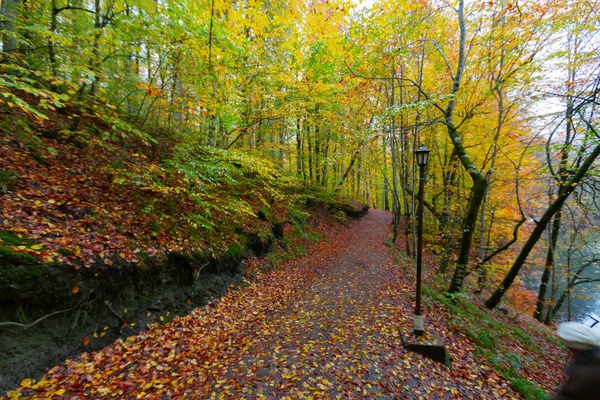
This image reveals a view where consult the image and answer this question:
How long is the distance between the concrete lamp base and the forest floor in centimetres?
12

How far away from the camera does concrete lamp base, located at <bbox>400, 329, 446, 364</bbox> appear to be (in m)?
4.37

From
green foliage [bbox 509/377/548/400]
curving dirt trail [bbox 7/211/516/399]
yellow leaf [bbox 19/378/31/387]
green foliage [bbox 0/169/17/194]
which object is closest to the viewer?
yellow leaf [bbox 19/378/31/387]

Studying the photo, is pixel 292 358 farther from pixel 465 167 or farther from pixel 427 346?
pixel 465 167

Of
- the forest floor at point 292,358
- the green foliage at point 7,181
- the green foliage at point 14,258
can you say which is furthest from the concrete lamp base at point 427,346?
the green foliage at point 7,181

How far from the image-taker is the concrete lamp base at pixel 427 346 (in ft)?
14.3

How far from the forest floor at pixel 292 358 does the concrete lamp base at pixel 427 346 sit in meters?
0.12

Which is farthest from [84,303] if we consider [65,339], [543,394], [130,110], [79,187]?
[543,394]

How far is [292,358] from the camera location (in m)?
4.24

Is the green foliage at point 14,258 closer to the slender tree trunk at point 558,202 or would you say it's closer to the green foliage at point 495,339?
the green foliage at point 495,339

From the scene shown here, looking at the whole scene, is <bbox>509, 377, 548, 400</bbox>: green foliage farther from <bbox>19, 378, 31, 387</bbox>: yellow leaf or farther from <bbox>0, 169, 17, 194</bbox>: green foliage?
<bbox>0, 169, 17, 194</bbox>: green foliage

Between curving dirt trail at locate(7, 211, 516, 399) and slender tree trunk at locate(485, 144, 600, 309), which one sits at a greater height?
slender tree trunk at locate(485, 144, 600, 309)

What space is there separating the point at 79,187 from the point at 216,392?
4780 millimetres

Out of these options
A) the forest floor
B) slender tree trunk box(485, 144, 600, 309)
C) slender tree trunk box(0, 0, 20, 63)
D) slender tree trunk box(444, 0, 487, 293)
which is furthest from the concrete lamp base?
slender tree trunk box(0, 0, 20, 63)

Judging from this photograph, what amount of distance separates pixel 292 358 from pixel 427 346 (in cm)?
265
